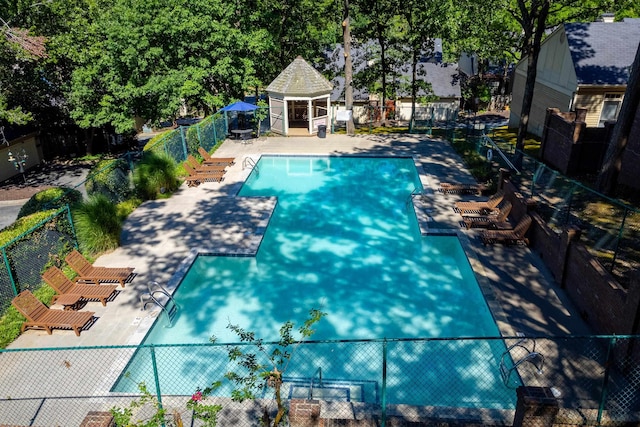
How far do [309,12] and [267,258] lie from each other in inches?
925

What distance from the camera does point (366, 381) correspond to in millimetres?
9273

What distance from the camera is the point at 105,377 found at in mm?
8984

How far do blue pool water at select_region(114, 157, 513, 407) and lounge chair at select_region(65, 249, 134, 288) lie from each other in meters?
1.42

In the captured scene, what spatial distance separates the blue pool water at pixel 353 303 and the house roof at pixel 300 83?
30.7 ft

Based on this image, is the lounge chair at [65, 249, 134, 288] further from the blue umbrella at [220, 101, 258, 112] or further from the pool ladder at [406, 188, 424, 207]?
the blue umbrella at [220, 101, 258, 112]

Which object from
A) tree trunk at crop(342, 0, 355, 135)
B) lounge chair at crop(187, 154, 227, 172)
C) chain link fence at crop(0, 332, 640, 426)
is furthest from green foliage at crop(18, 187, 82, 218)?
tree trunk at crop(342, 0, 355, 135)

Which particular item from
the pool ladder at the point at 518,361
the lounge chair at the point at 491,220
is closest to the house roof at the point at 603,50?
the lounge chair at the point at 491,220

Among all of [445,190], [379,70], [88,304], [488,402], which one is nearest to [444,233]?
[445,190]

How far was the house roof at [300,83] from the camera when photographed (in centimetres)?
2680

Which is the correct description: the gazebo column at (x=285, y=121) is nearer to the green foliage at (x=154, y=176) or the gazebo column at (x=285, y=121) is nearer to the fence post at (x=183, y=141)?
the fence post at (x=183, y=141)

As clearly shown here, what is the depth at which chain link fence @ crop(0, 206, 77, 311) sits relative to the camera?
1078cm

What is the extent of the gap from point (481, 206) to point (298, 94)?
14.1 metres

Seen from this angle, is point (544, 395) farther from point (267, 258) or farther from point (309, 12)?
point (309, 12)

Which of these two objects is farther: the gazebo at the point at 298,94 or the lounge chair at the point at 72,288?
the gazebo at the point at 298,94
